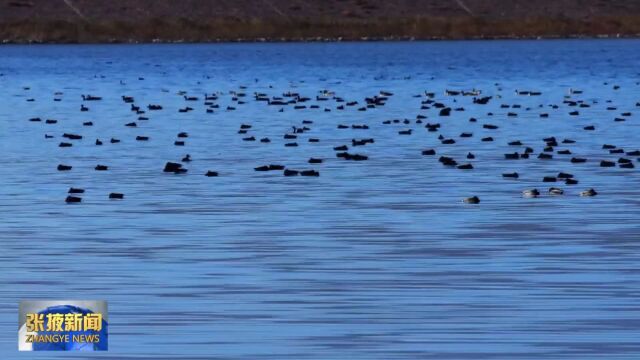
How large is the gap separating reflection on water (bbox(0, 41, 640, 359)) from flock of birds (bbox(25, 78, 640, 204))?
0.35m

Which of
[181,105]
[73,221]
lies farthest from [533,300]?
[181,105]

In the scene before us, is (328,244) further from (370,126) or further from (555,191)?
(370,126)

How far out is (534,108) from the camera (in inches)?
2788

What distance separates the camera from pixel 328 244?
2816 cm

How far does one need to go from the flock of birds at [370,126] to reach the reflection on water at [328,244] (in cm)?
35

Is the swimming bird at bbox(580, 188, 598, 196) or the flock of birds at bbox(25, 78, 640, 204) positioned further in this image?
the flock of birds at bbox(25, 78, 640, 204)

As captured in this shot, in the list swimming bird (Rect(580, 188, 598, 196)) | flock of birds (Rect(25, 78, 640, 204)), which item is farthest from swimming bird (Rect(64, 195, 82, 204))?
swimming bird (Rect(580, 188, 598, 196))

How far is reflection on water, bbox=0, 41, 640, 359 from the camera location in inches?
819

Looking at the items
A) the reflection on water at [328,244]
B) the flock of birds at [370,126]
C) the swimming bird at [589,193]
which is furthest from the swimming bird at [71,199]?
the swimming bird at [589,193]

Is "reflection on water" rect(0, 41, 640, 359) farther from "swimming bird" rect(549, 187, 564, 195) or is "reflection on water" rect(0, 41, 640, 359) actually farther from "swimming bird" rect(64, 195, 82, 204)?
"swimming bird" rect(549, 187, 564, 195)

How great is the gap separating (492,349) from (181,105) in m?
56.7

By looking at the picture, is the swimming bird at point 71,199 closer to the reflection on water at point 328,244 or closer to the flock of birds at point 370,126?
the flock of birds at point 370,126

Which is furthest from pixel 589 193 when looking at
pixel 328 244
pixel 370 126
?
pixel 370 126

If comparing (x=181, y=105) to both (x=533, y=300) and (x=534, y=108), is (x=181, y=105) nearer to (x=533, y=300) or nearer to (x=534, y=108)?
(x=534, y=108)
